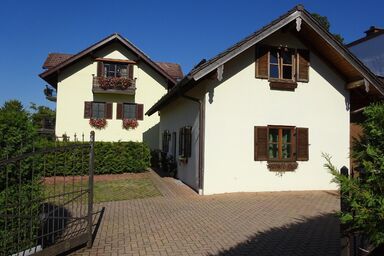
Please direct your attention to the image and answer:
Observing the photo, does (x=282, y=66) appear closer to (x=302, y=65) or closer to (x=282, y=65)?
(x=282, y=65)

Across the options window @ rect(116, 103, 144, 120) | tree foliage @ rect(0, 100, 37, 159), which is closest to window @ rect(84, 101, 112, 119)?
window @ rect(116, 103, 144, 120)

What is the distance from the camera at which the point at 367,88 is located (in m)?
12.4

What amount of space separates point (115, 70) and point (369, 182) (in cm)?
2318

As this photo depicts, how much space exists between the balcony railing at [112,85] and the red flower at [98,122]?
77.8 inches

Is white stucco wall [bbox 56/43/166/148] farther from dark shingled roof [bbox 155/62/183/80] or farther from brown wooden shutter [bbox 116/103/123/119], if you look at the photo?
dark shingled roof [bbox 155/62/183/80]

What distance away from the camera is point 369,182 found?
2916mm

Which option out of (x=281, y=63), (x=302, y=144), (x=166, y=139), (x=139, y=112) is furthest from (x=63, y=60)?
(x=302, y=144)

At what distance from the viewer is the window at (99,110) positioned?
952 inches

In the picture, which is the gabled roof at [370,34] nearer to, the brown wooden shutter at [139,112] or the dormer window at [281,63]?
the dormer window at [281,63]

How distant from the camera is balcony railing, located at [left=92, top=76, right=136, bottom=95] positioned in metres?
23.6

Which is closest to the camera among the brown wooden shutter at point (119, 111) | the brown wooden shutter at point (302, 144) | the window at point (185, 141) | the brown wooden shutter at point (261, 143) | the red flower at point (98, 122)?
the brown wooden shutter at point (261, 143)

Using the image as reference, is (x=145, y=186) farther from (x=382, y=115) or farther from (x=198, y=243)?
(x=382, y=115)

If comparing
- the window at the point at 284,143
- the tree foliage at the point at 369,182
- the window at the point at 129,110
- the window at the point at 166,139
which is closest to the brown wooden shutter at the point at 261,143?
the window at the point at 284,143

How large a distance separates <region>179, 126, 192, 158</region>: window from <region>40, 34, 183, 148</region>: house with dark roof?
10371 mm
